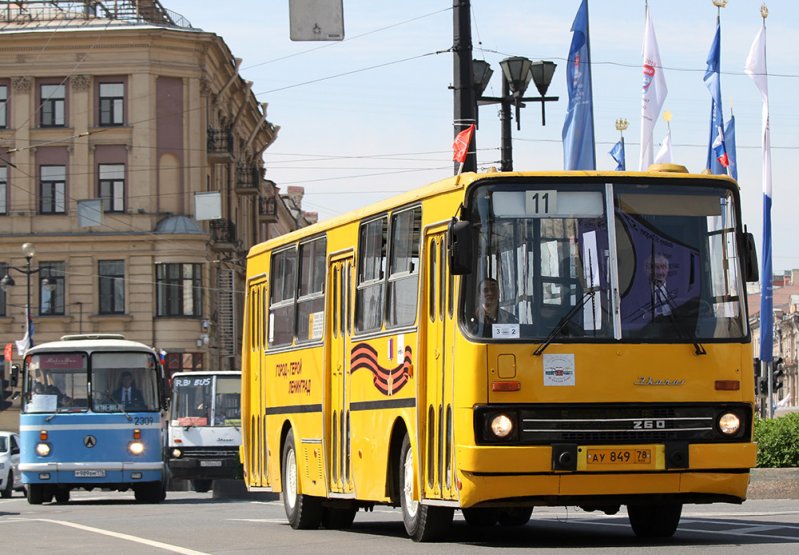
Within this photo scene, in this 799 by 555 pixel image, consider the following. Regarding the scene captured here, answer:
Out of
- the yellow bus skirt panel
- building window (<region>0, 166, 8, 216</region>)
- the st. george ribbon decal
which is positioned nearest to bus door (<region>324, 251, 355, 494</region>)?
the st. george ribbon decal

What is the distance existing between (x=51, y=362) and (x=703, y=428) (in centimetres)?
1793

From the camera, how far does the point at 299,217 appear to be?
392 ft

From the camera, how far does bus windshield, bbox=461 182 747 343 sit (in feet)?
46.2

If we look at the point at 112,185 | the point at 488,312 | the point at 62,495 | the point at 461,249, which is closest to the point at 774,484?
the point at 488,312

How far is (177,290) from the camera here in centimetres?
6781

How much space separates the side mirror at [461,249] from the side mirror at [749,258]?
2.20 meters

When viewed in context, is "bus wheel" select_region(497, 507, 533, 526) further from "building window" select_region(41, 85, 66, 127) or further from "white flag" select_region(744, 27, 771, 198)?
"building window" select_region(41, 85, 66, 127)

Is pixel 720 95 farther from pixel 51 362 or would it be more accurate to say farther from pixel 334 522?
pixel 334 522

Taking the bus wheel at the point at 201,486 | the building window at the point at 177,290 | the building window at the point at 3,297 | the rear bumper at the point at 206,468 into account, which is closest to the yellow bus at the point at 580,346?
the rear bumper at the point at 206,468

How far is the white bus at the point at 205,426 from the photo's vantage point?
36375mm

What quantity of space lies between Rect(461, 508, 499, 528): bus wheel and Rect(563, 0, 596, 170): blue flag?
34.5ft

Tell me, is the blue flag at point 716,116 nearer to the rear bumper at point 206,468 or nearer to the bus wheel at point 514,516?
the rear bumper at point 206,468

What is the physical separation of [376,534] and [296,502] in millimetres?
2064

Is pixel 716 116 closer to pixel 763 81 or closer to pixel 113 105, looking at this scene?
pixel 763 81
